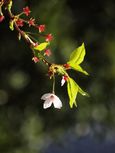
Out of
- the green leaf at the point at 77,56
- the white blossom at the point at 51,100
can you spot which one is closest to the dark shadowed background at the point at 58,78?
the white blossom at the point at 51,100

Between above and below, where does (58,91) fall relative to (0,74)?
below

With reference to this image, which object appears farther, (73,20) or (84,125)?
(84,125)

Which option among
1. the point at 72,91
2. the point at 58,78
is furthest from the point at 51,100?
the point at 58,78

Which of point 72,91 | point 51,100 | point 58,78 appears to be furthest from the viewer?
point 58,78

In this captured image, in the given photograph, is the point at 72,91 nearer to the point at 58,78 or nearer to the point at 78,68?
the point at 78,68

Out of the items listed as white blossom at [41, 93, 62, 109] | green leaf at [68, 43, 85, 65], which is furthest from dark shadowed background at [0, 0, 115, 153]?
green leaf at [68, 43, 85, 65]

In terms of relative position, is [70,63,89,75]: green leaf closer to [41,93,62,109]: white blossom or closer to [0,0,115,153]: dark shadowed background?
[41,93,62,109]: white blossom

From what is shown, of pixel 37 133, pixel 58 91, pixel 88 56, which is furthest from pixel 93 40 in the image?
pixel 37 133

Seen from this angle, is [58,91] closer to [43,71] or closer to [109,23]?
[43,71]

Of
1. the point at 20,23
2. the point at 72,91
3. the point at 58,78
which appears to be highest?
the point at 58,78
